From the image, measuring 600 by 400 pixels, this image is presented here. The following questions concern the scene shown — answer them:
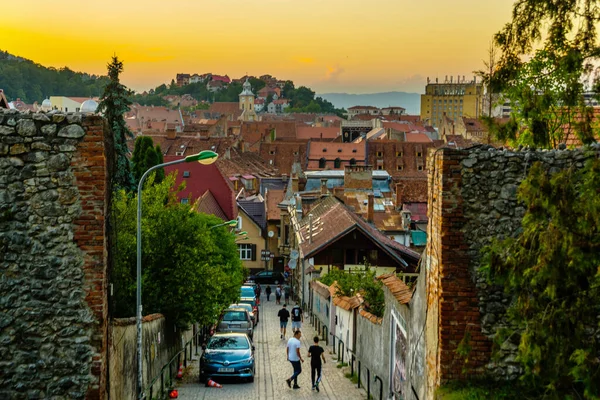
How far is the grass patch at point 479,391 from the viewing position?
1193 cm

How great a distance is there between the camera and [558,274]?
29.7 ft

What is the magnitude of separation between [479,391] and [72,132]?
6.05m

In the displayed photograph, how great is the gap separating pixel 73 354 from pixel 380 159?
11278cm

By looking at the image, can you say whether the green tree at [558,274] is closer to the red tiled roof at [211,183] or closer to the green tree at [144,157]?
the green tree at [144,157]

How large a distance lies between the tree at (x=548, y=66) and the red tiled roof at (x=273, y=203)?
59005mm

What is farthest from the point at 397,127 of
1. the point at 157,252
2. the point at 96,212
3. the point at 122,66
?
the point at 96,212

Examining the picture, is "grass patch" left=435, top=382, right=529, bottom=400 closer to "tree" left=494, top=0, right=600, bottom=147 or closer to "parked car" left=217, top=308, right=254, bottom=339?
"tree" left=494, top=0, right=600, bottom=147

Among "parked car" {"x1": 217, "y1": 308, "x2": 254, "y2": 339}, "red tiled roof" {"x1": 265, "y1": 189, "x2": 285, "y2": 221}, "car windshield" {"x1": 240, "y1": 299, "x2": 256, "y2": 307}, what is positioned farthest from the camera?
"red tiled roof" {"x1": 265, "y1": 189, "x2": 285, "y2": 221}

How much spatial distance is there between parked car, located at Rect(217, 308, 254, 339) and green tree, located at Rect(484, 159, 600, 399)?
25280 millimetres

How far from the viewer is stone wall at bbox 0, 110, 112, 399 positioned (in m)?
11.9

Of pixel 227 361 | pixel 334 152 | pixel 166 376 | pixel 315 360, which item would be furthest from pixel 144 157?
pixel 334 152

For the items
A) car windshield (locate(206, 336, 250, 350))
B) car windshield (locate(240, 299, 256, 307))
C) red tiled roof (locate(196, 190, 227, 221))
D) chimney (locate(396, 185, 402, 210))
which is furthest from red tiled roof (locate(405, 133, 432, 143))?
car windshield (locate(206, 336, 250, 350))

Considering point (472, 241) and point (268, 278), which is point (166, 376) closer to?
point (472, 241)

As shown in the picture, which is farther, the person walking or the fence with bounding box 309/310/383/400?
the person walking
